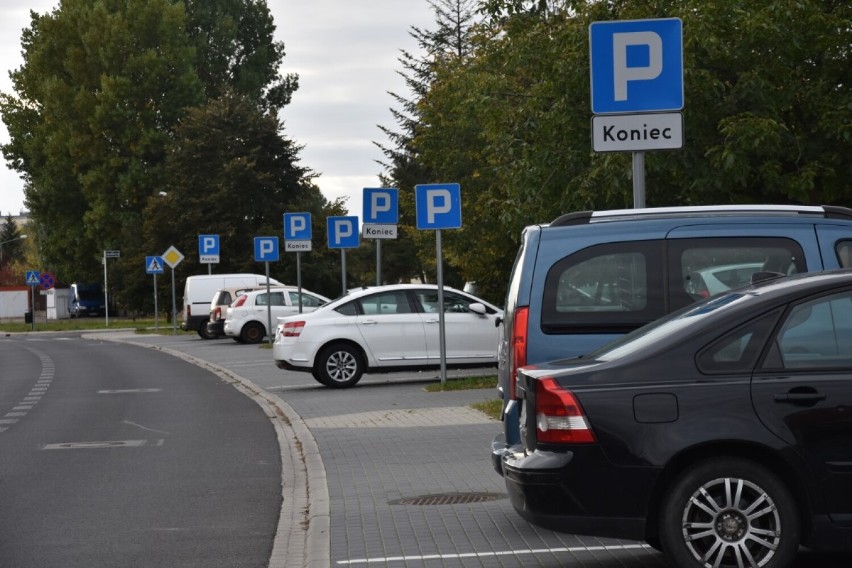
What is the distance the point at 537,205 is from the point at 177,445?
9.42 metres

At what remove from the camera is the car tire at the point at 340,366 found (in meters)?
22.6

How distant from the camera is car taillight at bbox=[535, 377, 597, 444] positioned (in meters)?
6.74

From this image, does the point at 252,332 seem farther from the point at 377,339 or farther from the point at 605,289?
the point at 605,289

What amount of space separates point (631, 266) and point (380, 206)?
1575 cm

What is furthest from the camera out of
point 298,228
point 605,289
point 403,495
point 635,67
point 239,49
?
point 239,49

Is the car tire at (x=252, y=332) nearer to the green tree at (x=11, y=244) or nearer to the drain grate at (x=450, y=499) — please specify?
the drain grate at (x=450, y=499)

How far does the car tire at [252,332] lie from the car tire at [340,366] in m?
18.6

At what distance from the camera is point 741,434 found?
21.7ft

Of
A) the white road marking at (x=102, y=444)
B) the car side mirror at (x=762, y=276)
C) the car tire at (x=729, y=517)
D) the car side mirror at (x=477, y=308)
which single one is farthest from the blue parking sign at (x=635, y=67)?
the car side mirror at (x=477, y=308)

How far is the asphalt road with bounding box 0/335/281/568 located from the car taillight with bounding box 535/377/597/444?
2.20 meters

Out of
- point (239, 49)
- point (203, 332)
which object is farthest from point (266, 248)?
point (239, 49)

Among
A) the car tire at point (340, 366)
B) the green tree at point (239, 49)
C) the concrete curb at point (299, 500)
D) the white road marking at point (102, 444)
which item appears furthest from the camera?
the green tree at point (239, 49)

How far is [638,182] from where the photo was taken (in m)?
10.5

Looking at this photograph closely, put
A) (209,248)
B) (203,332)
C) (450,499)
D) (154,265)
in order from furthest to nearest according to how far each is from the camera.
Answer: (154,265), (209,248), (203,332), (450,499)
